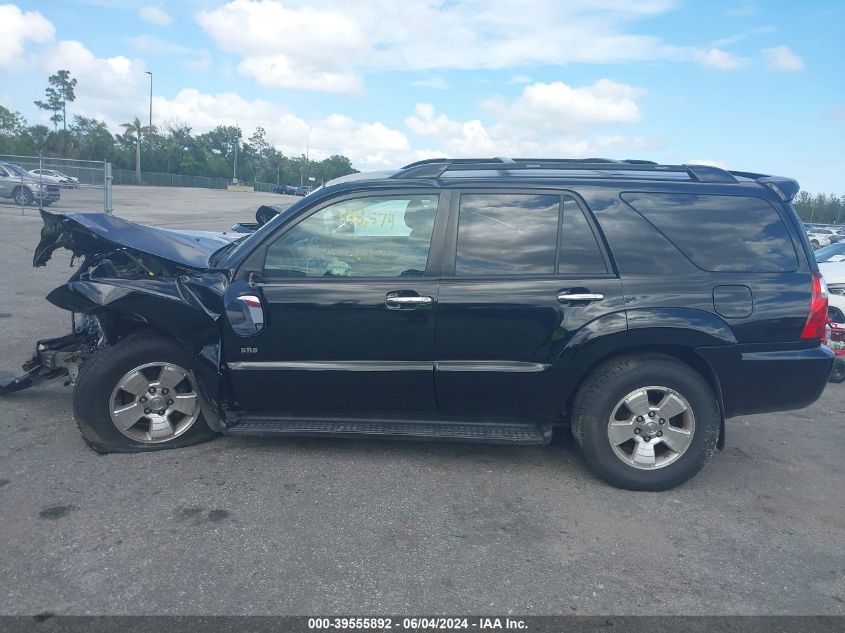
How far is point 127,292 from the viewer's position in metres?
4.17

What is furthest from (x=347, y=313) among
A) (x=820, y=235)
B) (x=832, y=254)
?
(x=820, y=235)

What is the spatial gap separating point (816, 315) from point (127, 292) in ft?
13.1

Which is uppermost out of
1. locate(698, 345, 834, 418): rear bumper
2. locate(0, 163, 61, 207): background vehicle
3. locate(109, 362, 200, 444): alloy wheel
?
locate(0, 163, 61, 207): background vehicle

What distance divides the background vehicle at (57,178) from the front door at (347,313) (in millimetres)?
19120

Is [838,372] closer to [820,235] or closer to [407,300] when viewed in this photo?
[407,300]

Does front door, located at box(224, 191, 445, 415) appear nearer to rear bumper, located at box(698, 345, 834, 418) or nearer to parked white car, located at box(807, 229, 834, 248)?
rear bumper, located at box(698, 345, 834, 418)

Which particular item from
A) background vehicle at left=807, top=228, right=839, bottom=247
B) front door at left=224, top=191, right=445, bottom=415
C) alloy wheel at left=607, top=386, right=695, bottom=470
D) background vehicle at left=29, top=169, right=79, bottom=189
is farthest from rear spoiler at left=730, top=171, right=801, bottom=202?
background vehicle at left=807, top=228, right=839, bottom=247

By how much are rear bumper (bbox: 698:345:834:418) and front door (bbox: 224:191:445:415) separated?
5.50 feet

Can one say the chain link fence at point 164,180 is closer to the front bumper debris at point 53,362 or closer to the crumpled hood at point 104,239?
the front bumper debris at point 53,362

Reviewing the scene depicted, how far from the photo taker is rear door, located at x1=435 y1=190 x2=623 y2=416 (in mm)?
4059

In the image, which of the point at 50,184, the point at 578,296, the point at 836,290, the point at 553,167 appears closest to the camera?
the point at 578,296

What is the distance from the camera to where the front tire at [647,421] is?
13.3 ft

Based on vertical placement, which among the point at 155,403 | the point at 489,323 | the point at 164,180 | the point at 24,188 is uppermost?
the point at 164,180

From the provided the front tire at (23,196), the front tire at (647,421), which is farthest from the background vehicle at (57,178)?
the front tire at (647,421)
